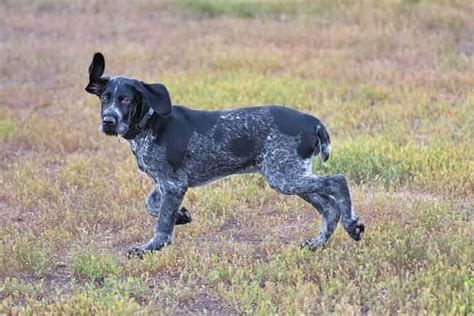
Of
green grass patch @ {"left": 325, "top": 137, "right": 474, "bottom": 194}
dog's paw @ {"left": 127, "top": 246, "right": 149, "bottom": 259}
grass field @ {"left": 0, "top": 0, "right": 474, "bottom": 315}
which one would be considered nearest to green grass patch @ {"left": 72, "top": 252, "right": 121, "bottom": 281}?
grass field @ {"left": 0, "top": 0, "right": 474, "bottom": 315}

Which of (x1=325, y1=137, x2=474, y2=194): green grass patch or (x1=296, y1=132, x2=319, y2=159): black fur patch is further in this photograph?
(x1=325, y1=137, x2=474, y2=194): green grass patch

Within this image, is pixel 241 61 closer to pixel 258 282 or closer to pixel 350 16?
pixel 350 16

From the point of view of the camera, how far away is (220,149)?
25.0 feet

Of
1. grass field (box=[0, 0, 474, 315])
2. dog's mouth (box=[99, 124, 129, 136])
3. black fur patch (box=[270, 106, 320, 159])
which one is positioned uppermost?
dog's mouth (box=[99, 124, 129, 136])

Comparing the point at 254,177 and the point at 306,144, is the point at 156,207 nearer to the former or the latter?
the point at 306,144

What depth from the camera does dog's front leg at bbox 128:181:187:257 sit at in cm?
762

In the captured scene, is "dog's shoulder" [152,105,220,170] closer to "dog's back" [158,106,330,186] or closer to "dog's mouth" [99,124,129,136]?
"dog's back" [158,106,330,186]

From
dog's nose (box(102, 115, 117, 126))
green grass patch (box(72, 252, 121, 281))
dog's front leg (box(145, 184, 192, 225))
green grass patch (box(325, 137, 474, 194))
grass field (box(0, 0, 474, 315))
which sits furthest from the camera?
green grass patch (box(325, 137, 474, 194))

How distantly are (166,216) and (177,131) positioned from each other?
75cm

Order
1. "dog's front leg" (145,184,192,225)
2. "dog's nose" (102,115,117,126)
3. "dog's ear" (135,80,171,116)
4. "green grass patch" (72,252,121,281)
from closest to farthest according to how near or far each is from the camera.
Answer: "dog's nose" (102,115,117,126) → "green grass patch" (72,252,121,281) → "dog's ear" (135,80,171,116) → "dog's front leg" (145,184,192,225)

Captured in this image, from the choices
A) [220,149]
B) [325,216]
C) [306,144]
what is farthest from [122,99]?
[325,216]

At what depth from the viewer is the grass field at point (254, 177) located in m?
6.71

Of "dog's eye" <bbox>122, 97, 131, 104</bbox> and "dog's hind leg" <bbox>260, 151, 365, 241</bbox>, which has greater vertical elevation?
"dog's eye" <bbox>122, 97, 131, 104</bbox>

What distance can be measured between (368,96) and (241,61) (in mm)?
2978
